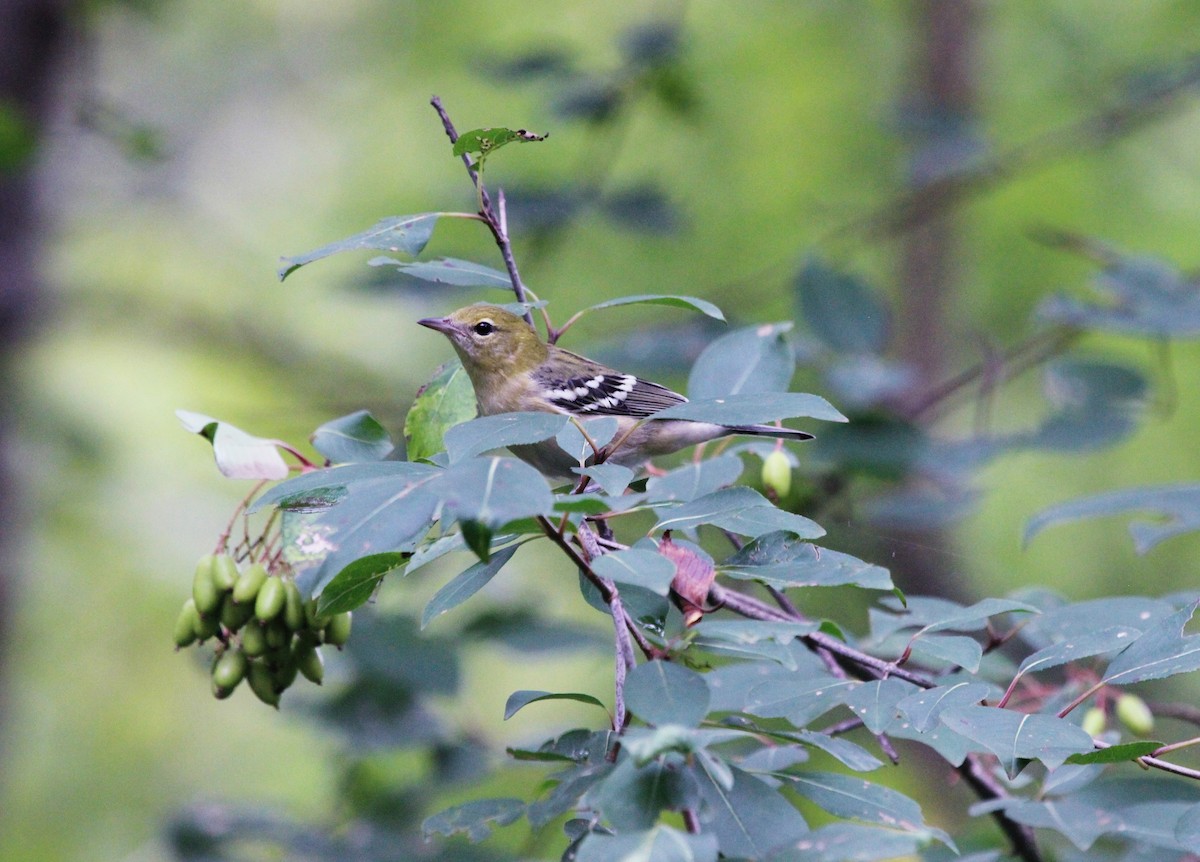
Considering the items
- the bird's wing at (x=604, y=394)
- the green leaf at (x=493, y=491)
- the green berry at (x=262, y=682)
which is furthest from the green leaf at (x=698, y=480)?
the bird's wing at (x=604, y=394)

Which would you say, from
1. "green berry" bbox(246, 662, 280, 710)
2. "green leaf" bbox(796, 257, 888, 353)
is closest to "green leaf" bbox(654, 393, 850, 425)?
"green berry" bbox(246, 662, 280, 710)

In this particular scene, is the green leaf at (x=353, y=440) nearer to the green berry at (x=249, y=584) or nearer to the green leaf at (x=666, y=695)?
the green berry at (x=249, y=584)

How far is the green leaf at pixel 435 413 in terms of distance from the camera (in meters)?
1.79

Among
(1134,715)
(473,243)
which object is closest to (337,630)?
(1134,715)

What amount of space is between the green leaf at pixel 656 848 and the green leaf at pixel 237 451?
87 centimetres

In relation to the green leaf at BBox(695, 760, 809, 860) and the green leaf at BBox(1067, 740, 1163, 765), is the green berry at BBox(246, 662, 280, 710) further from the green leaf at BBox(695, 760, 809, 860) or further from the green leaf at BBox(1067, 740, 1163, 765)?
the green leaf at BBox(1067, 740, 1163, 765)

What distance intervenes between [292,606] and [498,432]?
550mm

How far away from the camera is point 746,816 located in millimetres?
1252

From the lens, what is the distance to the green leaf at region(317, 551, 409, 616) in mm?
1386

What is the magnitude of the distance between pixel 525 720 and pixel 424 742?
432 centimetres

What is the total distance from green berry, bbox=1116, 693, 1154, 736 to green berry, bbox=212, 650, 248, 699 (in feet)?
5.50

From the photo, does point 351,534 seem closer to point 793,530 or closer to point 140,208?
point 793,530

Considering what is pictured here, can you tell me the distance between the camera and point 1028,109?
670 cm

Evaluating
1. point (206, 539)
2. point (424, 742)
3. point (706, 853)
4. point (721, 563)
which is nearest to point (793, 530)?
point (721, 563)
